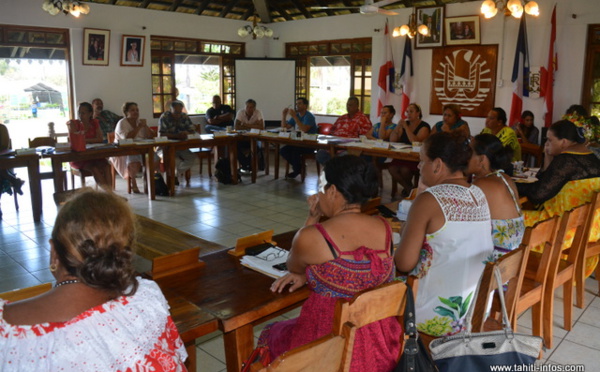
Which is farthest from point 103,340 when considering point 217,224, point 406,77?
point 406,77

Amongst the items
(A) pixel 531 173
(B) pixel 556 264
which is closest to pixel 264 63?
(A) pixel 531 173

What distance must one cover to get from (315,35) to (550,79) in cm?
454

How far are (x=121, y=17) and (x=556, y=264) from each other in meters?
8.13

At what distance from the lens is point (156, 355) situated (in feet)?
4.40

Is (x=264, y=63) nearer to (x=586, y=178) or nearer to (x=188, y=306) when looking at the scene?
(x=586, y=178)

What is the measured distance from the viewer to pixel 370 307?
1.43 m

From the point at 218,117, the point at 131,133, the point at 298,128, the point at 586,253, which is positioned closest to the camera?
the point at 586,253

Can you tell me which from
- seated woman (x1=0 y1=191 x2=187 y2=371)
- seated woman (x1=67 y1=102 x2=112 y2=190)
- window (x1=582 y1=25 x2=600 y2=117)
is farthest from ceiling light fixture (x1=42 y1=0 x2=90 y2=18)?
window (x1=582 y1=25 x2=600 y2=117)

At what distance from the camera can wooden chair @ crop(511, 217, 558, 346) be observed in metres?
2.24

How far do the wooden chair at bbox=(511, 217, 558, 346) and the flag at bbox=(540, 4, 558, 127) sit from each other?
5.17 m

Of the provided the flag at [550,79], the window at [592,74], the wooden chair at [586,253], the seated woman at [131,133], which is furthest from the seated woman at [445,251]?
the window at [592,74]

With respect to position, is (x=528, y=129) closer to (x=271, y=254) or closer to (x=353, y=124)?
(x=353, y=124)

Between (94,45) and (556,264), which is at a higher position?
(94,45)

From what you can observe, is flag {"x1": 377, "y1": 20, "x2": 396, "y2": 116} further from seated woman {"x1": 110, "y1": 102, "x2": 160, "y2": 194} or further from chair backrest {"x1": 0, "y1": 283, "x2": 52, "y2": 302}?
chair backrest {"x1": 0, "y1": 283, "x2": 52, "y2": 302}
